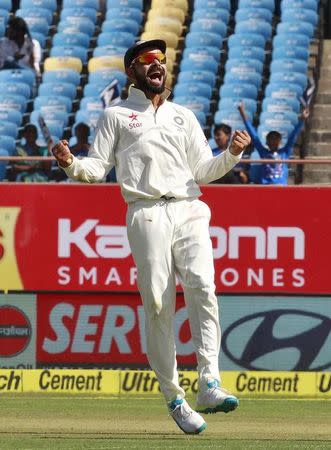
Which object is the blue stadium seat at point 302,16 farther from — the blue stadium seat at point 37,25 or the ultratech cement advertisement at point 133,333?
the ultratech cement advertisement at point 133,333

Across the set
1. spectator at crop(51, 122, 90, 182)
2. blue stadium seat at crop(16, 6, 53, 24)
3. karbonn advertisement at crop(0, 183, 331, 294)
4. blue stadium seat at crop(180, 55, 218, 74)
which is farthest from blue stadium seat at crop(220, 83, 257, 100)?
karbonn advertisement at crop(0, 183, 331, 294)

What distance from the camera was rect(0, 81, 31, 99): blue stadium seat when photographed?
72.6 ft

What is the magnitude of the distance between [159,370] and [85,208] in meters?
4.86

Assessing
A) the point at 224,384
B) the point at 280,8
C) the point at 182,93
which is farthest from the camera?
the point at 280,8

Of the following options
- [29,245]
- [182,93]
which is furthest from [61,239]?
[182,93]

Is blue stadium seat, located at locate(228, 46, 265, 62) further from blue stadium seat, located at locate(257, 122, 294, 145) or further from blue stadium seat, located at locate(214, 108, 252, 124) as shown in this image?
blue stadium seat, located at locate(257, 122, 294, 145)

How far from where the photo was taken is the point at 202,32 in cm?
2289

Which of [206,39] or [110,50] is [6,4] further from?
[206,39]

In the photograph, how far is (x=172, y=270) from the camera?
Answer: 8672mm

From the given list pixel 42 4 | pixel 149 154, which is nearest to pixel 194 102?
pixel 42 4

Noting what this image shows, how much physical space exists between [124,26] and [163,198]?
49.6ft

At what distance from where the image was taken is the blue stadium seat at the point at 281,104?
21.0 metres

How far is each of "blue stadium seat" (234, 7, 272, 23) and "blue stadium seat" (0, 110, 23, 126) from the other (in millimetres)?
3991

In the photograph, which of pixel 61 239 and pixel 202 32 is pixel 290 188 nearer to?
pixel 61 239
